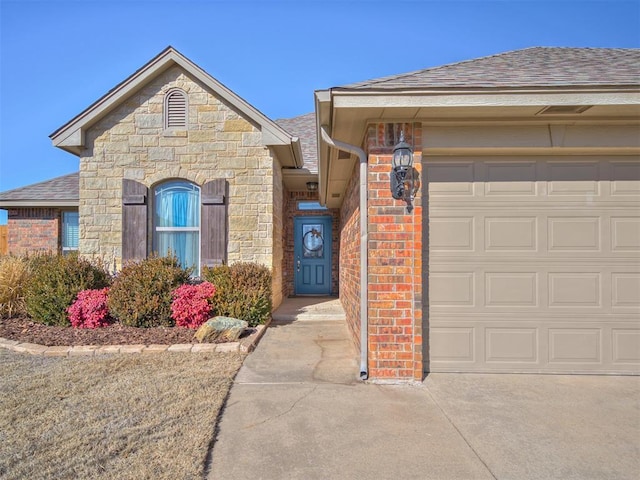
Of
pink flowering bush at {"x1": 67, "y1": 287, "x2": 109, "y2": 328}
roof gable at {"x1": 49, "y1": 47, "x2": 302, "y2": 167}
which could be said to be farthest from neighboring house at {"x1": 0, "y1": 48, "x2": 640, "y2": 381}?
pink flowering bush at {"x1": 67, "y1": 287, "x2": 109, "y2": 328}

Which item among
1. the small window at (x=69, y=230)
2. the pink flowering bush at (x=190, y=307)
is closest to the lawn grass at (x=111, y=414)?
the pink flowering bush at (x=190, y=307)

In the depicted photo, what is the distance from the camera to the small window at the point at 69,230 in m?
Answer: 10.6

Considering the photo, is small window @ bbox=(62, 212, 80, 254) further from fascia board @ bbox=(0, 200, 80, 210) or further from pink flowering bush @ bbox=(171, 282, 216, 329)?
pink flowering bush @ bbox=(171, 282, 216, 329)

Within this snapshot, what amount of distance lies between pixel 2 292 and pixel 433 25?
9506 mm

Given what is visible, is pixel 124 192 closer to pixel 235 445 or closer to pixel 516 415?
pixel 235 445

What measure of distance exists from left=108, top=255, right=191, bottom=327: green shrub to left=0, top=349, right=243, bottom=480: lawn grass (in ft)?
4.20

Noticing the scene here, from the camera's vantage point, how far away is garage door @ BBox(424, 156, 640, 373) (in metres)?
3.89

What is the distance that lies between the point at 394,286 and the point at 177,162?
18.7ft

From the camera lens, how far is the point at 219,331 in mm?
5145

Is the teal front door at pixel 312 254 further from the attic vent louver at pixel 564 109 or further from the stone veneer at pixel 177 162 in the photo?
the attic vent louver at pixel 564 109

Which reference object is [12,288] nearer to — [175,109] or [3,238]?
[175,109]

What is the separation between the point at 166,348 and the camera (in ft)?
15.7

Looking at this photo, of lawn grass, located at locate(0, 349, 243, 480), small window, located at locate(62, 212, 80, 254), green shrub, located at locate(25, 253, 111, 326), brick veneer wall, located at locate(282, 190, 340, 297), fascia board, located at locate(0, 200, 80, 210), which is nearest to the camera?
lawn grass, located at locate(0, 349, 243, 480)

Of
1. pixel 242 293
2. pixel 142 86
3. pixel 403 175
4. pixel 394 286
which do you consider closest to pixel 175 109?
pixel 142 86
